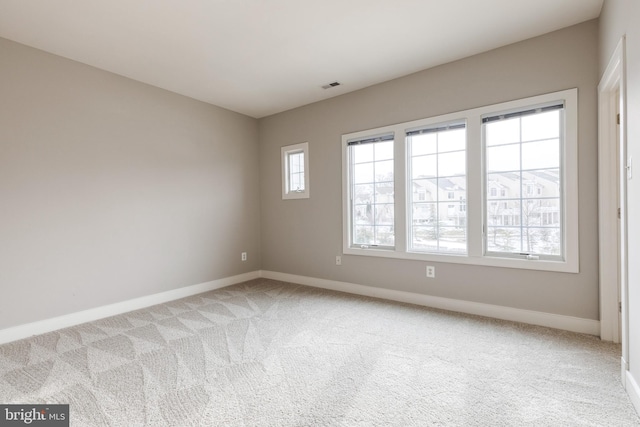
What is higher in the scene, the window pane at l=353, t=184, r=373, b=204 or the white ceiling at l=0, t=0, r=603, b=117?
the white ceiling at l=0, t=0, r=603, b=117

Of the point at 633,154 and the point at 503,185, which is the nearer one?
the point at 633,154

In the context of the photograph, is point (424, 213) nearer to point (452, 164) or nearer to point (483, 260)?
point (452, 164)

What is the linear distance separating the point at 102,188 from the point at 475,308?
13.6 ft

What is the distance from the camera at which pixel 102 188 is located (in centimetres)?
338

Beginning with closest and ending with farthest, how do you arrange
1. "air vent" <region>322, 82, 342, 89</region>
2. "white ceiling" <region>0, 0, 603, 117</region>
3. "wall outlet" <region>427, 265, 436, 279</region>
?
"white ceiling" <region>0, 0, 603, 117</region> < "wall outlet" <region>427, 265, 436, 279</region> < "air vent" <region>322, 82, 342, 89</region>

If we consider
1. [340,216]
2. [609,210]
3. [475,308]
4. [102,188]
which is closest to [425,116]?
[340,216]

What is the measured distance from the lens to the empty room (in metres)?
1.90

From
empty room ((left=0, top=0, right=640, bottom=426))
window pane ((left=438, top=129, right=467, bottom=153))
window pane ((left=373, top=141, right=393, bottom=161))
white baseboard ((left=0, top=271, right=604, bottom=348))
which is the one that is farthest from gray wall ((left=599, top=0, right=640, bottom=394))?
window pane ((left=373, top=141, right=393, bottom=161))

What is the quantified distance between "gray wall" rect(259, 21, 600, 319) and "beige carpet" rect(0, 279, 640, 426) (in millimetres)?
372

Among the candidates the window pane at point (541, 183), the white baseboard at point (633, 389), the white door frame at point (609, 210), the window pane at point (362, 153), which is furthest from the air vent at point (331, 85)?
the white baseboard at point (633, 389)

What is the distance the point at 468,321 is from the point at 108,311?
12.2 ft

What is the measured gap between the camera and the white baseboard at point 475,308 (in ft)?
8.96

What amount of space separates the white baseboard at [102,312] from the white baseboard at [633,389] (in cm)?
420

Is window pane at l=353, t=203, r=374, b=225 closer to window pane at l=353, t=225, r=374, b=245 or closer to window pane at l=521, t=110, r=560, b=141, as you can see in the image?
window pane at l=353, t=225, r=374, b=245
